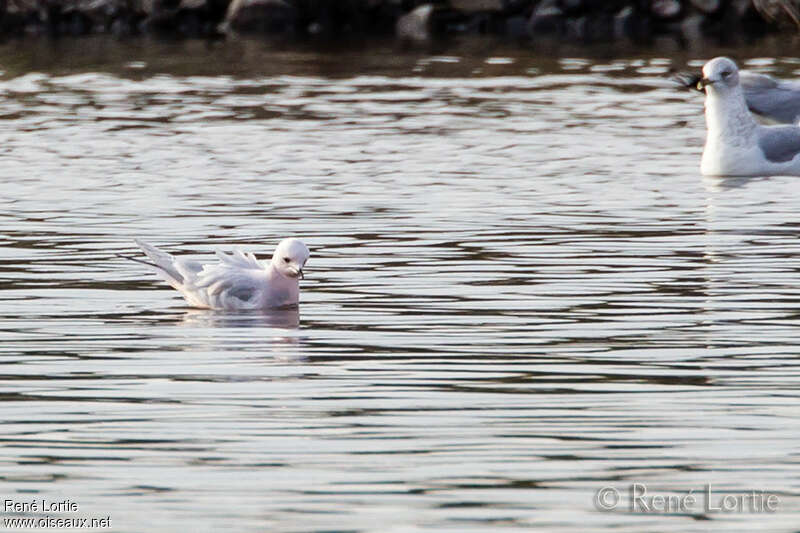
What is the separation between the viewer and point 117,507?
7.46 m

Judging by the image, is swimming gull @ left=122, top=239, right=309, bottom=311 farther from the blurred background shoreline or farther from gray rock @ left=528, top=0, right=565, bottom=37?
gray rock @ left=528, top=0, right=565, bottom=37

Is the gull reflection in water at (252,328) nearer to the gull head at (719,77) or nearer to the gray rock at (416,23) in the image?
the gull head at (719,77)

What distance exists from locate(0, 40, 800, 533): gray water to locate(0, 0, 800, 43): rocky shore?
1953cm

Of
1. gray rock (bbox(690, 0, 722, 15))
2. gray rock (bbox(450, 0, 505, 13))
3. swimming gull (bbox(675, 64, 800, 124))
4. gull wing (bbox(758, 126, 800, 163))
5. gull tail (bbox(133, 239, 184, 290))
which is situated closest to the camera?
gull tail (bbox(133, 239, 184, 290))

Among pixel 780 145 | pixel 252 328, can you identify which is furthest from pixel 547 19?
pixel 252 328

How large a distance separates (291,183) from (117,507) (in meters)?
10.8

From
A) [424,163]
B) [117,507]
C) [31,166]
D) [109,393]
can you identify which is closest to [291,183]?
[424,163]

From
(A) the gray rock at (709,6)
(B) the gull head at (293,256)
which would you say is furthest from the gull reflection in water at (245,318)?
(A) the gray rock at (709,6)

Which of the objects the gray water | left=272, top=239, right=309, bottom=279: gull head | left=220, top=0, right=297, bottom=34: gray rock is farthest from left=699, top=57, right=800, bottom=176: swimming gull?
left=220, top=0, right=297, bottom=34: gray rock

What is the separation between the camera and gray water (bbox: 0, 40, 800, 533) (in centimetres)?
771

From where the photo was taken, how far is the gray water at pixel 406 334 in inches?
303

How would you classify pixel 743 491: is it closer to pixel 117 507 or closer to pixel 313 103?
pixel 117 507

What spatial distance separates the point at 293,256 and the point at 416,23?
105ft

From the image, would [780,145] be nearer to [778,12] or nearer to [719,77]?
[719,77]
